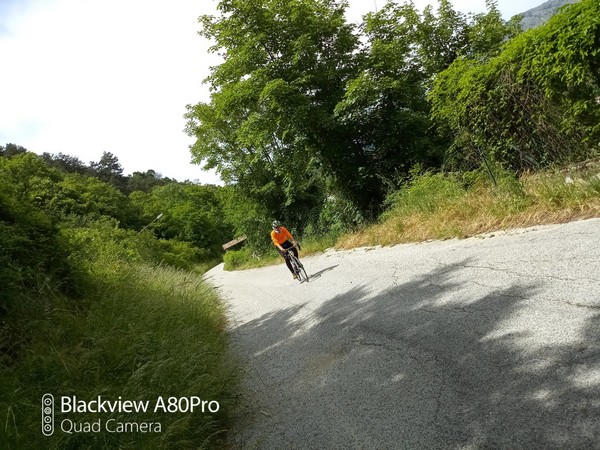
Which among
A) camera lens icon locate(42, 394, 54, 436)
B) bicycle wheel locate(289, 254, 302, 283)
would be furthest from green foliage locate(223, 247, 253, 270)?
camera lens icon locate(42, 394, 54, 436)

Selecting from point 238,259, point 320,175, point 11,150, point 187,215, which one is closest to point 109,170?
point 11,150

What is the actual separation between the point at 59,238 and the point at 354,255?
292 inches

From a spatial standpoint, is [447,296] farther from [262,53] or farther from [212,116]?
[212,116]

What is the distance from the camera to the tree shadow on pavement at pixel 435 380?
244 cm

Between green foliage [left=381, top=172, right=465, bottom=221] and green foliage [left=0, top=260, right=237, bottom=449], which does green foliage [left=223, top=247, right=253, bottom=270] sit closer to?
green foliage [left=381, top=172, right=465, bottom=221]

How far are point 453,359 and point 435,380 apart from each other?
326 millimetres

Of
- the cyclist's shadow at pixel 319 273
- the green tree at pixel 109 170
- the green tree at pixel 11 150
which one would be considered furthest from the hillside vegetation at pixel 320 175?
the green tree at pixel 109 170

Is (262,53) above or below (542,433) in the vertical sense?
above

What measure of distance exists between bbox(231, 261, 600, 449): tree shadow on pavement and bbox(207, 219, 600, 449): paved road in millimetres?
11

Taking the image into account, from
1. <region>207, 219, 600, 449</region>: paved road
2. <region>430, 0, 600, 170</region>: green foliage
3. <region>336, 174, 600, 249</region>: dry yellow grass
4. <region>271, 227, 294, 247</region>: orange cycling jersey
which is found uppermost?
<region>430, 0, 600, 170</region>: green foliage

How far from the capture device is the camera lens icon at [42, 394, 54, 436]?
3129 mm

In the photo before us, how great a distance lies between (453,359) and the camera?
338 centimetres

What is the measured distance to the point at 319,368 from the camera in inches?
170

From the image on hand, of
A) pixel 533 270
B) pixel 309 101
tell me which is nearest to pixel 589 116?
pixel 533 270
